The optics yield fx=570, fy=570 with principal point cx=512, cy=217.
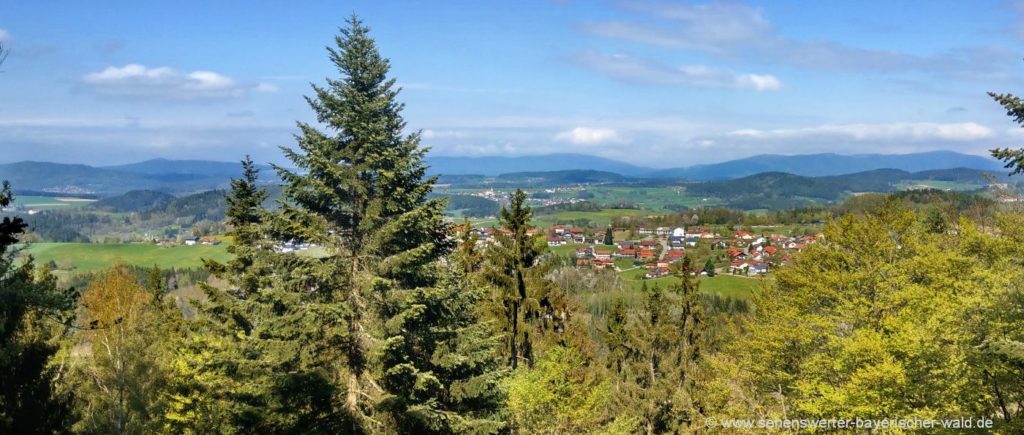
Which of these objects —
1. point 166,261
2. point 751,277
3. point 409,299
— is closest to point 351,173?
point 409,299

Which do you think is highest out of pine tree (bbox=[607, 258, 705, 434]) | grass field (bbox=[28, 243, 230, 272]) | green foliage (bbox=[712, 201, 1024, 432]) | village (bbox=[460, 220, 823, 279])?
green foliage (bbox=[712, 201, 1024, 432])

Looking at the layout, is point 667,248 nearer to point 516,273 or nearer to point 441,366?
point 516,273

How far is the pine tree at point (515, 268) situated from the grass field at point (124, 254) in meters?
95.1

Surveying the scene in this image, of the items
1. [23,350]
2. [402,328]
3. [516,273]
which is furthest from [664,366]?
[23,350]

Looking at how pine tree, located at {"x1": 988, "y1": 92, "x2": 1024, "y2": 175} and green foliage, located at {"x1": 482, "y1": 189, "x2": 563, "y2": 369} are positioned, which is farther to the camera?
green foliage, located at {"x1": 482, "y1": 189, "x2": 563, "y2": 369}

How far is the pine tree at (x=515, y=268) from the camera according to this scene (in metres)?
20.8

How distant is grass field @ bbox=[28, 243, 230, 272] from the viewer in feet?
347

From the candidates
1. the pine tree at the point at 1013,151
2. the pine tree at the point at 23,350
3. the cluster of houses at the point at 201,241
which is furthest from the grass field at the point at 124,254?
the pine tree at the point at 1013,151

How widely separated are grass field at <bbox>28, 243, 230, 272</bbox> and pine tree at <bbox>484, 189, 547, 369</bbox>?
312 ft

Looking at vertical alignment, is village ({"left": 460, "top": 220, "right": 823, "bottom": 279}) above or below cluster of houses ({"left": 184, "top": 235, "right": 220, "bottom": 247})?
below

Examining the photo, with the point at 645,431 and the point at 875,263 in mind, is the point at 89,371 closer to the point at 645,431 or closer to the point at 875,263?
the point at 645,431

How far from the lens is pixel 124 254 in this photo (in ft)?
385

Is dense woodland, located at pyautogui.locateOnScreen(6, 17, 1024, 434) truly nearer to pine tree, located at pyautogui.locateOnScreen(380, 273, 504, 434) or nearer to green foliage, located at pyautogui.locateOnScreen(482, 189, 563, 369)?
pine tree, located at pyautogui.locateOnScreen(380, 273, 504, 434)

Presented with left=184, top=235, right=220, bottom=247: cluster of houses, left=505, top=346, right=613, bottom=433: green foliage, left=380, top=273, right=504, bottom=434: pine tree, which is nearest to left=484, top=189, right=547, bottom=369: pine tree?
left=505, top=346, right=613, bottom=433: green foliage
